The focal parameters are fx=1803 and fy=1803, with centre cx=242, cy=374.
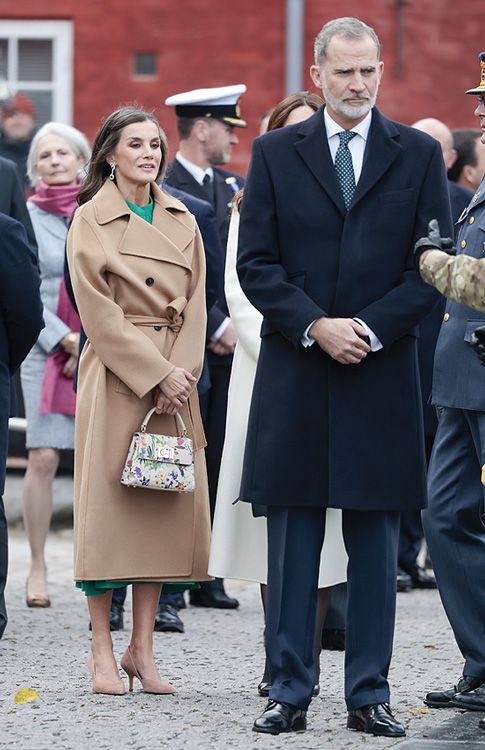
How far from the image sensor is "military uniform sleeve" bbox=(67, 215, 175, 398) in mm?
5848

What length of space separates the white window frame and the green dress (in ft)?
32.7

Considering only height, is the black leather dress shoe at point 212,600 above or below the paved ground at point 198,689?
above

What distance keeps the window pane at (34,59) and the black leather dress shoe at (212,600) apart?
8903 mm

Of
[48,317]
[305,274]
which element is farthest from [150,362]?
[48,317]

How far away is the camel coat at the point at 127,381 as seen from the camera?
5855 millimetres

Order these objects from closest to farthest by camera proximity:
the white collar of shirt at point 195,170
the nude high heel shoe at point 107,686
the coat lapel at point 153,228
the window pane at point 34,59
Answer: the nude high heel shoe at point 107,686, the coat lapel at point 153,228, the white collar of shirt at point 195,170, the window pane at point 34,59

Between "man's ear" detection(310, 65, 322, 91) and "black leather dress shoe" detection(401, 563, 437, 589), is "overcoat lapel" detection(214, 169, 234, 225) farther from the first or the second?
"man's ear" detection(310, 65, 322, 91)

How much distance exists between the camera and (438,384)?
5.84m

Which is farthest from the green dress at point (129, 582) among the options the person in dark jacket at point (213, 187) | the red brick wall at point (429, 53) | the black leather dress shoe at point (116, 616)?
the red brick wall at point (429, 53)

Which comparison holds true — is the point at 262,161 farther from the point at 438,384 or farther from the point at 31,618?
the point at 31,618

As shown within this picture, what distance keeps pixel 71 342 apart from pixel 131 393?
2129 mm

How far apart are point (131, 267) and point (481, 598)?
1574 millimetres

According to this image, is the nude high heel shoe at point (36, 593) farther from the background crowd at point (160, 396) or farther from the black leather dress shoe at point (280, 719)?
the black leather dress shoe at point (280, 719)

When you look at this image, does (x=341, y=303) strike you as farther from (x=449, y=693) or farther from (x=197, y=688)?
(x=197, y=688)
